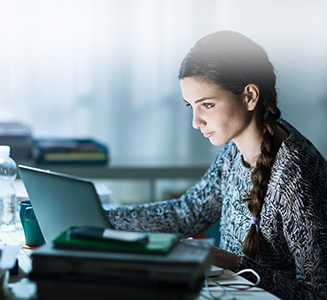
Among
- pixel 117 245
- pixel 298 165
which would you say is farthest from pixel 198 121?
pixel 117 245

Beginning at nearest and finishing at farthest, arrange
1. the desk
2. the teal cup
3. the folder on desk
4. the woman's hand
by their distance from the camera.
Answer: the folder on desk < the desk < the woman's hand < the teal cup

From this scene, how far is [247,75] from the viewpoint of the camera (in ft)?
4.77

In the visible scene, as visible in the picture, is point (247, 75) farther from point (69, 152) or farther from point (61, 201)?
point (69, 152)

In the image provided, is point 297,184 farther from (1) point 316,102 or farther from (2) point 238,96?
(1) point 316,102

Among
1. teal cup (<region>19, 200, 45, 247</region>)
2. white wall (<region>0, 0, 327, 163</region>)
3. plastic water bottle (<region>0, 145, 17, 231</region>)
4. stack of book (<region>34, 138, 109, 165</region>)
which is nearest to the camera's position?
teal cup (<region>19, 200, 45, 247</region>)

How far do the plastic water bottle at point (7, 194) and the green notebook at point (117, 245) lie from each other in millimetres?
740

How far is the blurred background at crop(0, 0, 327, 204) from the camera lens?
105 inches

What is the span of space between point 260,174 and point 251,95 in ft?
0.71

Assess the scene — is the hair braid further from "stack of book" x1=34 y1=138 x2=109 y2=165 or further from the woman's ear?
"stack of book" x1=34 y1=138 x2=109 y2=165

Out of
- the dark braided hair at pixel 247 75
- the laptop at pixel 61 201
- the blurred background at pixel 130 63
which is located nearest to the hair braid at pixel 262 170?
the dark braided hair at pixel 247 75

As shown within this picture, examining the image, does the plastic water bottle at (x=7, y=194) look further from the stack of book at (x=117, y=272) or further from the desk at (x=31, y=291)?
A: the stack of book at (x=117, y=272)

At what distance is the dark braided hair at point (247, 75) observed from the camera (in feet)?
4.70

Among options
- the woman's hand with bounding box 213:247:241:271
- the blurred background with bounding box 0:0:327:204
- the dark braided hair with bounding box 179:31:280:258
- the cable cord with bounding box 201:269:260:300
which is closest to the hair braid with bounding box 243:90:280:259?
the dark braided hair with bounding box 179:31:280:258

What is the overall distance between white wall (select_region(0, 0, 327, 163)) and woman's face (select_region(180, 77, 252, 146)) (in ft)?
4.20
